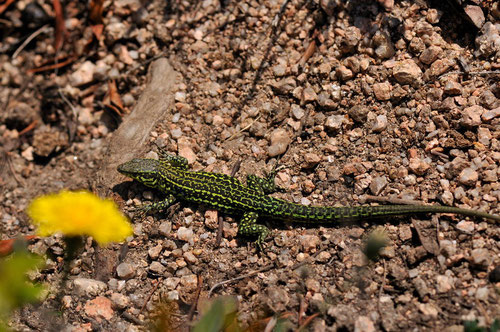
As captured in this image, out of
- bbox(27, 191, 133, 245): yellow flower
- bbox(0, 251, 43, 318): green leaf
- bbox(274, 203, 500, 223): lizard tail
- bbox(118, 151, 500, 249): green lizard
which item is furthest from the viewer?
bbox(118, 151, 500, 249): green lizard

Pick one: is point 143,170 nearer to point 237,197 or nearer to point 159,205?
point 159,205

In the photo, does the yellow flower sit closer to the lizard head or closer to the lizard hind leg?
the lizard hind leg

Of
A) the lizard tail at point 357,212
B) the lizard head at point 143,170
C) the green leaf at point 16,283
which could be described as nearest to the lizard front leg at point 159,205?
the lizard head at point 143,170

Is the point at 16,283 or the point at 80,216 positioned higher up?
the point at 16,283

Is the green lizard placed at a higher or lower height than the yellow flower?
lower

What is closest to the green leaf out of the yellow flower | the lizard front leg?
the yellow flower

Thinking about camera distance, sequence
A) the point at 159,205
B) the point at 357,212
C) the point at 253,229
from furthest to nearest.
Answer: the point at 159,205, the point at 253,229, the point at 357,212

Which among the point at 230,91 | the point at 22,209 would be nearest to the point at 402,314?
the point at 230,91

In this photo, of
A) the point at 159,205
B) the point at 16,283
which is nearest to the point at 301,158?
the point at 159,205
